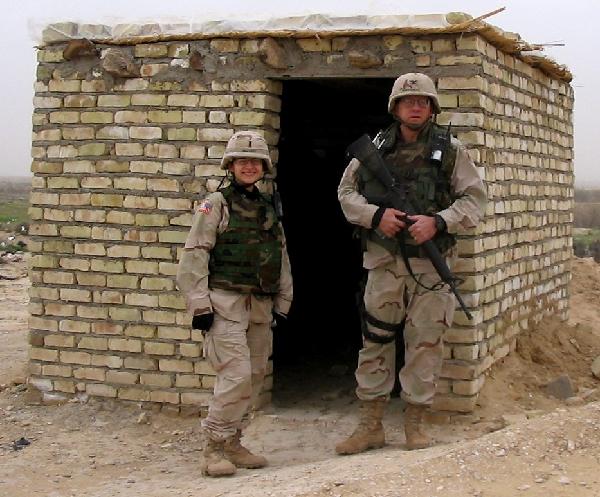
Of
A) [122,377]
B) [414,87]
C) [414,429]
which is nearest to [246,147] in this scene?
[414,87]

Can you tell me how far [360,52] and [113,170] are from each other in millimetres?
1826

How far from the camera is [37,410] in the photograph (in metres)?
6.12

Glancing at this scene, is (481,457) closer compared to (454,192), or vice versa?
(481,457)

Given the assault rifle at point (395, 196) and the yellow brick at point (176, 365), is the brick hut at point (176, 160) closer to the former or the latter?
the yellow brick at point (176, 365)

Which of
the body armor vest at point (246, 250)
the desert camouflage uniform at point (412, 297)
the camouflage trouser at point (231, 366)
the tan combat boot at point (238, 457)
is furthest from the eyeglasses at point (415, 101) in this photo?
the tan combat boot at point (238, 457)

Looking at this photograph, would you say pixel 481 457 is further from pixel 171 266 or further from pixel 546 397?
pixel 171 266

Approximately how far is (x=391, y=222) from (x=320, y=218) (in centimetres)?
407

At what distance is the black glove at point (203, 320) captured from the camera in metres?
4.45

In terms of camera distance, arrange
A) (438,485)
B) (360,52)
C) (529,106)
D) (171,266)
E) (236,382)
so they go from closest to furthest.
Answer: (438,485), (236,382), (360,52), (171,266), (529,106)

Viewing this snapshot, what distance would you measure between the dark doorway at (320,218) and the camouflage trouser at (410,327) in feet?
7.77

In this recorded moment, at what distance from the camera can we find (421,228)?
444 centimetres

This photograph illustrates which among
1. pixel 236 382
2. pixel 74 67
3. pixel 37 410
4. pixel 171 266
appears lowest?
pixel 37 410

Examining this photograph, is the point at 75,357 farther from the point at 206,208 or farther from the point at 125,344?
the point at 206,208

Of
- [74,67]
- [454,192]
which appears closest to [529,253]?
[454,192]
